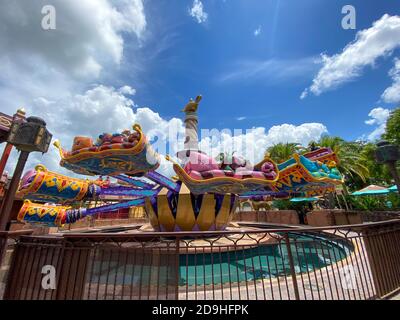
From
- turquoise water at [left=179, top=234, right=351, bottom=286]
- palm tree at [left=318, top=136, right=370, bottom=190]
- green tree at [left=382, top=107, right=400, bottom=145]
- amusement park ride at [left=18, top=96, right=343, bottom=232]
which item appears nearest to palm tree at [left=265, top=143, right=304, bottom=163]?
palm tree at [left=318, top=136, right=370, bottom=190]

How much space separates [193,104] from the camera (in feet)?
38.8

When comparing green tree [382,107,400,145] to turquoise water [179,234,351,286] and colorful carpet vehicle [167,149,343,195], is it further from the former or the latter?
turquoise water [179,234,351,286]

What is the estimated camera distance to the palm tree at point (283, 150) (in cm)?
2442

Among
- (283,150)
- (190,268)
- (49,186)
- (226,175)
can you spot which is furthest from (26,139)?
(283,150)

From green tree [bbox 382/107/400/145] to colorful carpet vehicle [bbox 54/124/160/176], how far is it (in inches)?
921

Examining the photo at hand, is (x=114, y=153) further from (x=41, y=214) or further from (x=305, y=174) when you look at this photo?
(x=41, y=214)

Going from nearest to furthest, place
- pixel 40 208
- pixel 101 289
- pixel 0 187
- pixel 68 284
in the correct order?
1. pixel 68 284
2. pixel 101 289
3. pixel 40 208
4. pixel 0 187

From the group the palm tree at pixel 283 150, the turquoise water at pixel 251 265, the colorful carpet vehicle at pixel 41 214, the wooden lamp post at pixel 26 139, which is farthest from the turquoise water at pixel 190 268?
the palm tree at pixel 283 150

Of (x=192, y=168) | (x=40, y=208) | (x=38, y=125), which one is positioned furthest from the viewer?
(x=40, y=208)

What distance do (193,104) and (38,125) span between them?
28.9ft
